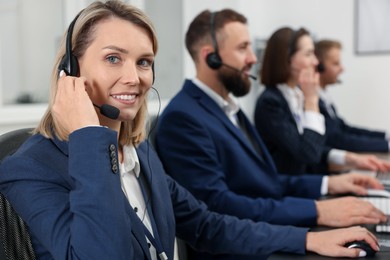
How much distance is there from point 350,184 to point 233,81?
0.52 meters

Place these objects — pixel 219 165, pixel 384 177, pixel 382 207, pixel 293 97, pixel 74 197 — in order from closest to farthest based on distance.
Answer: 1. pixel 74 197
2. pixel 382 207
3. pixel 219 165
4. pixel 384 177
5. pixel 293 97

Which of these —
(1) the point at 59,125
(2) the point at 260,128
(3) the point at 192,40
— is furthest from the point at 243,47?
(1) the point at 59,125

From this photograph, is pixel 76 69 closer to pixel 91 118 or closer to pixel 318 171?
pixel 91 118

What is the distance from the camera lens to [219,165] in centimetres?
153

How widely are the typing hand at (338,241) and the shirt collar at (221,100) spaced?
72 cm

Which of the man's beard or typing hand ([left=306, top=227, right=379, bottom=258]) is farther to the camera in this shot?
the man's beard

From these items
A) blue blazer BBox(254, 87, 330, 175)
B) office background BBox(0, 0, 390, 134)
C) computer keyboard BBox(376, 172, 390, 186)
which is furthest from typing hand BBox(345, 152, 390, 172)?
office background BBox(0, 0, 390, 134)

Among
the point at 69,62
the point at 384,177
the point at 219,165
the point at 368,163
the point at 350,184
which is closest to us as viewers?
the point at 69,62

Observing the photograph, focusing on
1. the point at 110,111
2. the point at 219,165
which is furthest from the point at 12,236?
the point at 219,165

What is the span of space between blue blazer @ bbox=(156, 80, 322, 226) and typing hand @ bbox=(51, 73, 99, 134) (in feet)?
1.90

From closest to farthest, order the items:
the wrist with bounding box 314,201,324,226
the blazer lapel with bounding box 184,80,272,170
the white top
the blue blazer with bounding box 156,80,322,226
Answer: the white top → the wrist with bounding box 314,201,324,226 → the blue blazer with bounding box 156,80,322,226 → the blazer lapel with bounding box 184,80,272,170

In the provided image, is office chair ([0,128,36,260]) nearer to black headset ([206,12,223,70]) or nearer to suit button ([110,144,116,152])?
suit button ([110,144,116,152])

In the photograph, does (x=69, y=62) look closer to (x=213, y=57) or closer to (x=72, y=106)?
(x=72, y=106)

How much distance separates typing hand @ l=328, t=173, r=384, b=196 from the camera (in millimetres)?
1656
